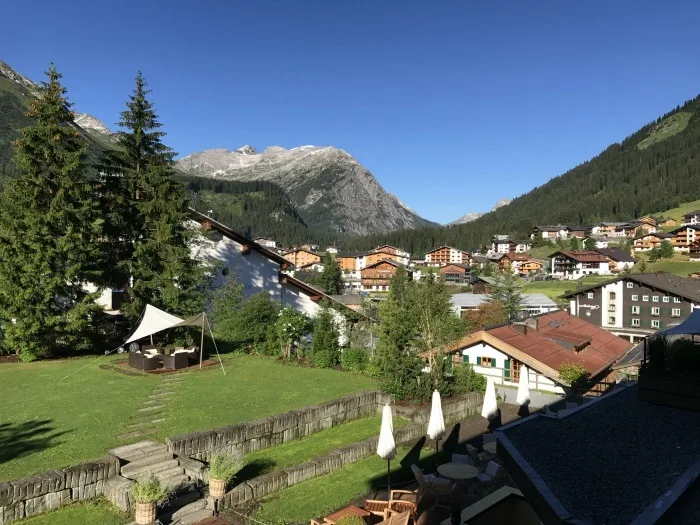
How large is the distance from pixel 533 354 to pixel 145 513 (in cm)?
1977

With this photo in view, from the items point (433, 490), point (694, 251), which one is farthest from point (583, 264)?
point (433, 490)

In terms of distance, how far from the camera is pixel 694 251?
106 metres

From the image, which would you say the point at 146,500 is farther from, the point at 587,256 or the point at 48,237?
the point at 587,256

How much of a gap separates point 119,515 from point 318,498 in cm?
392

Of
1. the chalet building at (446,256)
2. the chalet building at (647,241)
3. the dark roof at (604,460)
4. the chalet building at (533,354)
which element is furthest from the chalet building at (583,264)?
the dark roof at (604,460)

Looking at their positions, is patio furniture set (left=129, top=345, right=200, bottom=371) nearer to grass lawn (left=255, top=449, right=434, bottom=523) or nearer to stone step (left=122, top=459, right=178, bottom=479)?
stone step (left=122, top=459, right=178, bottom=479)

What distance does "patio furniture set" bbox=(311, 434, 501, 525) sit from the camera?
28.8 feet

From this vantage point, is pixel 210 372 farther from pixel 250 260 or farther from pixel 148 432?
pixel 250 260

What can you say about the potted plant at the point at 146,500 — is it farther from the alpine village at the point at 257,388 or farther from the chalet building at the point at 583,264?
the chalet building at the point at 583,264

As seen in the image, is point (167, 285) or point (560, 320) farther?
point (560, 320)

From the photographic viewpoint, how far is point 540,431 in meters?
7.86

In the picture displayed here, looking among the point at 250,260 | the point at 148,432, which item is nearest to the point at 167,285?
the point at 250,260

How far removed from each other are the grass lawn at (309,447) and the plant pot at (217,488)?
1483 mm

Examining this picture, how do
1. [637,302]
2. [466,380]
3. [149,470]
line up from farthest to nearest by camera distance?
[637,302] → [466,380] → [149,470]
